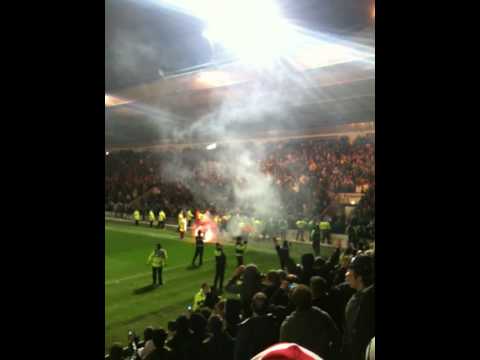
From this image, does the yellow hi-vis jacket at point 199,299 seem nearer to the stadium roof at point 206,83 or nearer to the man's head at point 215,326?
the man's head at point 215,326

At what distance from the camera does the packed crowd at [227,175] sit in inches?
105

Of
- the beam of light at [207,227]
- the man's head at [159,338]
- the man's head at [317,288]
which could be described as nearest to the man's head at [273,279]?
the man's head at [317,288]

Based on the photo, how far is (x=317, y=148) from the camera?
3.36 meters

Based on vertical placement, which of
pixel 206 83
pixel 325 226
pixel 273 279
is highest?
pixel 206 83

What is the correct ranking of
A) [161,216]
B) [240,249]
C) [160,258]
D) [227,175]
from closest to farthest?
[161,216] < [227,175] < [160,258] < [240,249]

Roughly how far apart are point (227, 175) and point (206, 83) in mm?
953

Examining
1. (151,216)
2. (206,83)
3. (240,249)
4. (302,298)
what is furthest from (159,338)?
(240,249)

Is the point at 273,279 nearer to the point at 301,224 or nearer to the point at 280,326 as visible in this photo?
the point at 280,326

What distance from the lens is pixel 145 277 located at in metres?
3.13

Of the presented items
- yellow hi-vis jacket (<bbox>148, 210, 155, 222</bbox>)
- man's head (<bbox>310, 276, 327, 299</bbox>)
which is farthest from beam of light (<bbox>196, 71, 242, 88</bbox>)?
yellow hi-vis jacket (<bbox>148, 210, 155, 222</bbox>)

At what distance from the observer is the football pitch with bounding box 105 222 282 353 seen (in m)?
2.53

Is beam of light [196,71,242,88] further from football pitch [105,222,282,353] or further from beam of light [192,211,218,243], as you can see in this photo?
beam of light [192,211,218,243]

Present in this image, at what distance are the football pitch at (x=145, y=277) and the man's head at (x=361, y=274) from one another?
1201mm

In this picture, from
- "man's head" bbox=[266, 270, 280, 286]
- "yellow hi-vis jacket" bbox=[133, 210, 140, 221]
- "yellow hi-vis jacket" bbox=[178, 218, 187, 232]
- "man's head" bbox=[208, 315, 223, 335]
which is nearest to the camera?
"man's head" bbox=[208, 315, 223, 335]
